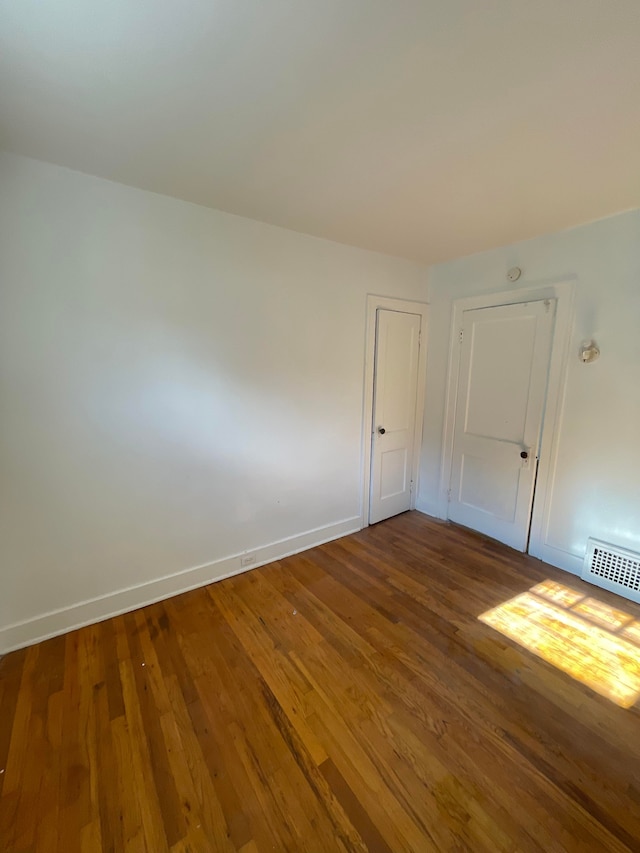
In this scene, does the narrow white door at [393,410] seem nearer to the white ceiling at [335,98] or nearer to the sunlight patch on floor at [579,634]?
the white ceiling at [335,98]

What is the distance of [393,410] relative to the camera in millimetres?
3414

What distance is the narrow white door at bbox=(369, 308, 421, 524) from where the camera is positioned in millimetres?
3230

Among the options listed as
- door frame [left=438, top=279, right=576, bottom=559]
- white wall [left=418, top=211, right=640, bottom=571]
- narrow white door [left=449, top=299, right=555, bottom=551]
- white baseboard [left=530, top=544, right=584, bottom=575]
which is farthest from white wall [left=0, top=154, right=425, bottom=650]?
white baseboard [left=530, top=544, right=584, bottom=575]

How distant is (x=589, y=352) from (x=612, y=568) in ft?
4.98

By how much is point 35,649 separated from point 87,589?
0.35m

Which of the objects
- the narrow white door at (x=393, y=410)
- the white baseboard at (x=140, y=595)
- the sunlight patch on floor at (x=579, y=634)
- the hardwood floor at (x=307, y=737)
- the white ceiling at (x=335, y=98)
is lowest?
the hardwood floor at (x=307, y=737)

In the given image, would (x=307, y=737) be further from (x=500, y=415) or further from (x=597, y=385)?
(x=597, y=385)

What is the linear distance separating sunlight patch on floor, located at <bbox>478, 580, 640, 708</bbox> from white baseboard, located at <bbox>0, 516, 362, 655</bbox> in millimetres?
1468

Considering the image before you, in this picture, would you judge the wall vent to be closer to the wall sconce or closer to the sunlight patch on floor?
the sunlight patch on floor

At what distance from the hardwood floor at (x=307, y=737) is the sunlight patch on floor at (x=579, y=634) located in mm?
62

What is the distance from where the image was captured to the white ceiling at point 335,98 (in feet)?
3.31

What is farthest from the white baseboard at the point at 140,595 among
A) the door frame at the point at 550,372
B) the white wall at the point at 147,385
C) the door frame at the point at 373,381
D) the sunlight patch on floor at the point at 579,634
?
the door frame at the point at 550,372

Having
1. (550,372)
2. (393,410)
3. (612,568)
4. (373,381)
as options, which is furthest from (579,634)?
(373,381)

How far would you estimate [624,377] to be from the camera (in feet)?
7.69
